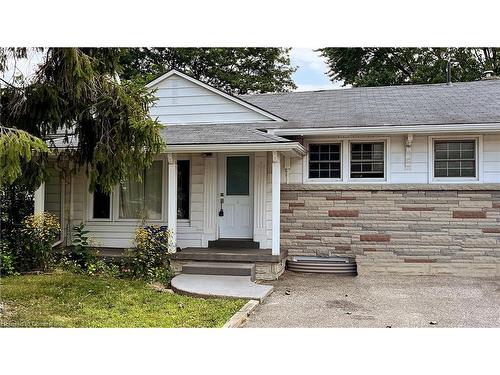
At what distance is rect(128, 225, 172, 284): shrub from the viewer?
7758mm

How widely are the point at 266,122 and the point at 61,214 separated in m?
4.85

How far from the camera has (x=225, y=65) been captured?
23250 millimetres

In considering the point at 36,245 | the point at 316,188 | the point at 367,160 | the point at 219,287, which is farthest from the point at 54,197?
the point at 367,160

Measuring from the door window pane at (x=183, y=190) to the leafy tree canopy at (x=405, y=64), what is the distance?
13611 mm

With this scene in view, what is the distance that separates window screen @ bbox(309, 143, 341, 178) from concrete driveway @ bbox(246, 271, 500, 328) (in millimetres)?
2052

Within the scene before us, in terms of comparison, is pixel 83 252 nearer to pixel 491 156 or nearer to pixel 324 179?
pixel 324 179

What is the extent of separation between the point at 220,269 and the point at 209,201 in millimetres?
1821

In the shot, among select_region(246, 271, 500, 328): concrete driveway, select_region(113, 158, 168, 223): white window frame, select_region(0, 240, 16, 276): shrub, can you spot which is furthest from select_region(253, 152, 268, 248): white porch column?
select_region(0, 240, 16, 276): shrub

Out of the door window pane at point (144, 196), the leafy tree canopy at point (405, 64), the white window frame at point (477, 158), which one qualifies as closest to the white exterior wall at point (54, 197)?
the door window pane at point (144, 196)

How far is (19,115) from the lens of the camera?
5.98 m

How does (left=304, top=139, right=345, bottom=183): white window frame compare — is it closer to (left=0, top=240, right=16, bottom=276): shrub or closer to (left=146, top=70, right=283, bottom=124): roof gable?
(left=146, top=70, right=283, bottom=124): roof gable
